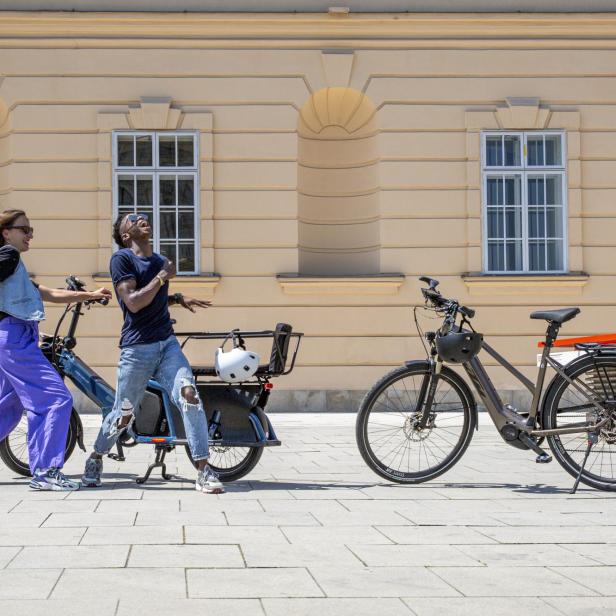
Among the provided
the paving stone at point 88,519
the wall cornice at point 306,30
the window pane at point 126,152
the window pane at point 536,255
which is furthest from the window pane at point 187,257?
the paving stone at point 88,519

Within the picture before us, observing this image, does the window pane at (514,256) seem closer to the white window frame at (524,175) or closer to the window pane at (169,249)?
the white window frame at (524,175)

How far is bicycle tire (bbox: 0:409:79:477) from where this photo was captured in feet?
25.7

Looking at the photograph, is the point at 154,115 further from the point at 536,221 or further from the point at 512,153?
the point at 536,221

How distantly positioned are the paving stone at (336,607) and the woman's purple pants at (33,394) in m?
3.43

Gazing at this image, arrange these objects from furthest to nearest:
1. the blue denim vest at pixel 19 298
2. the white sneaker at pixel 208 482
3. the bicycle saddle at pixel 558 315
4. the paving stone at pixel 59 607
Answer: the blue denim vest at pixel 19 298
the bicycle saddle at pixel 558 315
the white sneaker at pixel 208 482
the paving stone at pixel 59 607

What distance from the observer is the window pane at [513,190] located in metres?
14.8

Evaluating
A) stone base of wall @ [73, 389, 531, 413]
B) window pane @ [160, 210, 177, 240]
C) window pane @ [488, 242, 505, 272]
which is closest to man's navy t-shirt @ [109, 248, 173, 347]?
stone base of wall @ [73, 389, 531, 413]

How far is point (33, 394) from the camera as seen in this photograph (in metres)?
7.42

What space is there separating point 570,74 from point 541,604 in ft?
37.4

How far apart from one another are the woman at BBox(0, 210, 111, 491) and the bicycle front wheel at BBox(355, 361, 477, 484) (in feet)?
5.64

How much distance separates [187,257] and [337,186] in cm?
203

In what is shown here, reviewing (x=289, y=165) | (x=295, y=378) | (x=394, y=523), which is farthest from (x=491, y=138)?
(x=394, y=523)

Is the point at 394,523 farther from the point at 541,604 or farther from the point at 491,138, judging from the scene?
the point at 491,138

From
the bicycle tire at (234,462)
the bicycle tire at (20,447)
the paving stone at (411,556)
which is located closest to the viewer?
the paving stone at (411,556)
